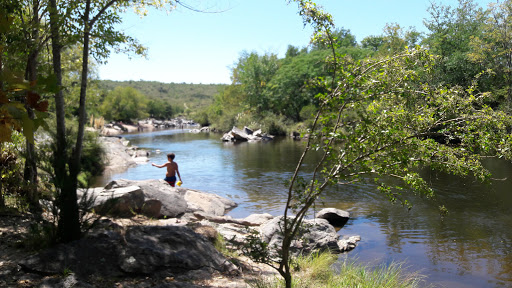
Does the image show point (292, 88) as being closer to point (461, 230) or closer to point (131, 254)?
point (461, 230)

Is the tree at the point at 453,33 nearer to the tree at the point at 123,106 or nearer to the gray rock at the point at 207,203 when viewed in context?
the gray rock at the point at 207,203

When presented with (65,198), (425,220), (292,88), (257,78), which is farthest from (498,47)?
(257,78)

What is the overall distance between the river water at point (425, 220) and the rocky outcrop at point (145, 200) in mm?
1438

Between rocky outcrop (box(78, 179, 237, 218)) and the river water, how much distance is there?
144 cm

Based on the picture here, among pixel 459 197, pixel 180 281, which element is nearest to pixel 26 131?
pixel 180 281

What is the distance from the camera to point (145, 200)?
8.34 m

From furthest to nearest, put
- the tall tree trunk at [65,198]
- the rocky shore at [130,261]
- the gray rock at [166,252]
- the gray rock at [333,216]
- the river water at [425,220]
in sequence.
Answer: the gray rock at [333,216] < the river water at [425,220] < the tall tree trunk at [65,198] < the gray rock at [166,252] < the rocky shore at [130,261]

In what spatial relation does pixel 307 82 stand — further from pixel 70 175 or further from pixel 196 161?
pixel 196 161

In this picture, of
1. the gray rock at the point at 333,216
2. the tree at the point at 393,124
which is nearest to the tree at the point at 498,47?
the gray rock at the point at 333,216

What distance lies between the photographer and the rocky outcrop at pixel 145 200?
7790 mm

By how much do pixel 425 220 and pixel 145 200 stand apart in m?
7.57

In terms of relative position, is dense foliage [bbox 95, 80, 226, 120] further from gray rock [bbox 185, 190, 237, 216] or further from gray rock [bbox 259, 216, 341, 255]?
gray rock [bbox 259, 216, 341, 255]

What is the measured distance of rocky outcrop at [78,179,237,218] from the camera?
7790 millimetres

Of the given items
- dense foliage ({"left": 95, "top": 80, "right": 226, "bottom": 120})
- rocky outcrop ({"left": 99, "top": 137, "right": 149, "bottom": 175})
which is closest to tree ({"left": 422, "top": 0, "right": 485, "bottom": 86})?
rocky outcrop ({"left": 99, "top": 137, "right": 149, "bottom": 175})
